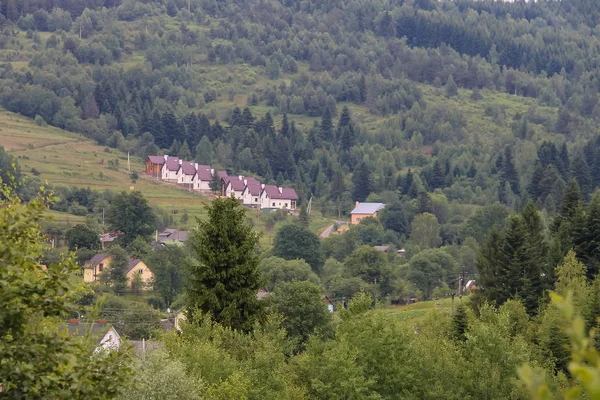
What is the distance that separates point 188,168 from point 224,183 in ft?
23.1

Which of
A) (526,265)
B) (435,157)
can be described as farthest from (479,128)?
(526,265)

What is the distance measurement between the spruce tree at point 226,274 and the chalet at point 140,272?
171 ft

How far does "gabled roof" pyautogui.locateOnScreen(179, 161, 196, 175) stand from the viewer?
148500 millimetres

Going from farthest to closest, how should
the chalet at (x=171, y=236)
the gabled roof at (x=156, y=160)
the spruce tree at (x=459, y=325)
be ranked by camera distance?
the gabled roof at (x=156, y=160) < the chalet at (x=171, y=236) < the spruce tree at (x=459, y=325)

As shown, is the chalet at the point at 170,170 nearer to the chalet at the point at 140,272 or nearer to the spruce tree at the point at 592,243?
the chalet at the point at 140,272

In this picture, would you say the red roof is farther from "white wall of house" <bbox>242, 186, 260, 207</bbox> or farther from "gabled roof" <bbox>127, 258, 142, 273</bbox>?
"gabled roof" <bbox>127, 258, 142, 273</bbox>

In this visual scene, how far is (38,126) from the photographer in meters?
164

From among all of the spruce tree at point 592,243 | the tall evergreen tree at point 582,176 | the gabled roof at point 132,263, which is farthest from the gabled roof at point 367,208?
the spruce tree at point 592,243

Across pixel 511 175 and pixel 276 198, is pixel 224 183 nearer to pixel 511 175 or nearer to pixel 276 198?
pixel 276 198

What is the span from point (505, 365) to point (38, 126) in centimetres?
13674

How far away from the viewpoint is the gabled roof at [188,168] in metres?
148

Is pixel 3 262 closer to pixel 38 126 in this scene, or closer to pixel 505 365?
pixel 505 365

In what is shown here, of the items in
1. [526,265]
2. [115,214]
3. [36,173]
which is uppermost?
[526,265]

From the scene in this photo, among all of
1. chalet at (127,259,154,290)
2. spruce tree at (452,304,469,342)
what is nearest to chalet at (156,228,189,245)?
chalet at (127,259,154,290)
